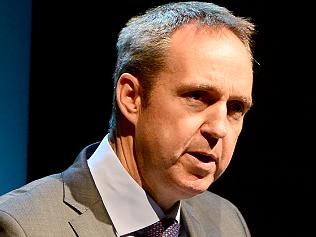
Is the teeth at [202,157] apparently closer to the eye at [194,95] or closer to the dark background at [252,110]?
the eye at [194,95]

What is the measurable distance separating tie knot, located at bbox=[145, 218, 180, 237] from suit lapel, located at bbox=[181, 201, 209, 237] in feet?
0.37

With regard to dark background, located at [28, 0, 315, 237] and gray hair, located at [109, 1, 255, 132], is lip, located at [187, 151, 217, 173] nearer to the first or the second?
gray hair, located at [109, 1, 255, 132]

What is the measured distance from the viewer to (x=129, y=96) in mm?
1459

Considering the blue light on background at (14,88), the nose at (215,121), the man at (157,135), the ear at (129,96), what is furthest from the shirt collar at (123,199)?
the blue light on background at (14,88)

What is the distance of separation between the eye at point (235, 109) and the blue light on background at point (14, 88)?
82cm

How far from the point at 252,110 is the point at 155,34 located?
1022 mm

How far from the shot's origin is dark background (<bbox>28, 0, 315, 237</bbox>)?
2.15 m

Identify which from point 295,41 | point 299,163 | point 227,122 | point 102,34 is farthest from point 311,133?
point 227,122

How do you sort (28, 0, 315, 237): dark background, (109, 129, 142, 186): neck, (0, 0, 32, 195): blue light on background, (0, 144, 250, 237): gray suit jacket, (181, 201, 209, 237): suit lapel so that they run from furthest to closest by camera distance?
(28, 0, 315, 237): dark background
(0, 0, 32, 195): blue light on background
(181, 201, 209, 237): suit lapel
(109, 129, 142, 186): neck
(0, 144, 250, 237): gray suit jacket

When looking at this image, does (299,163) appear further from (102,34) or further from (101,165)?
(101,165)

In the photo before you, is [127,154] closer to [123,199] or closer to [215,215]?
[123,199]

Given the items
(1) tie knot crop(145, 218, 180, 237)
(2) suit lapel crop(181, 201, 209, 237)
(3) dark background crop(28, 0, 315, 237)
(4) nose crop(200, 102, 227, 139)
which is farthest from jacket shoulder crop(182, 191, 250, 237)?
(3) dark background crop(28, 0, 315, 237)

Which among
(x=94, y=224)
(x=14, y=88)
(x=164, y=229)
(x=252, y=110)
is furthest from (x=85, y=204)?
(x=252, y=110)

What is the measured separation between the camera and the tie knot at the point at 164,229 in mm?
1484
